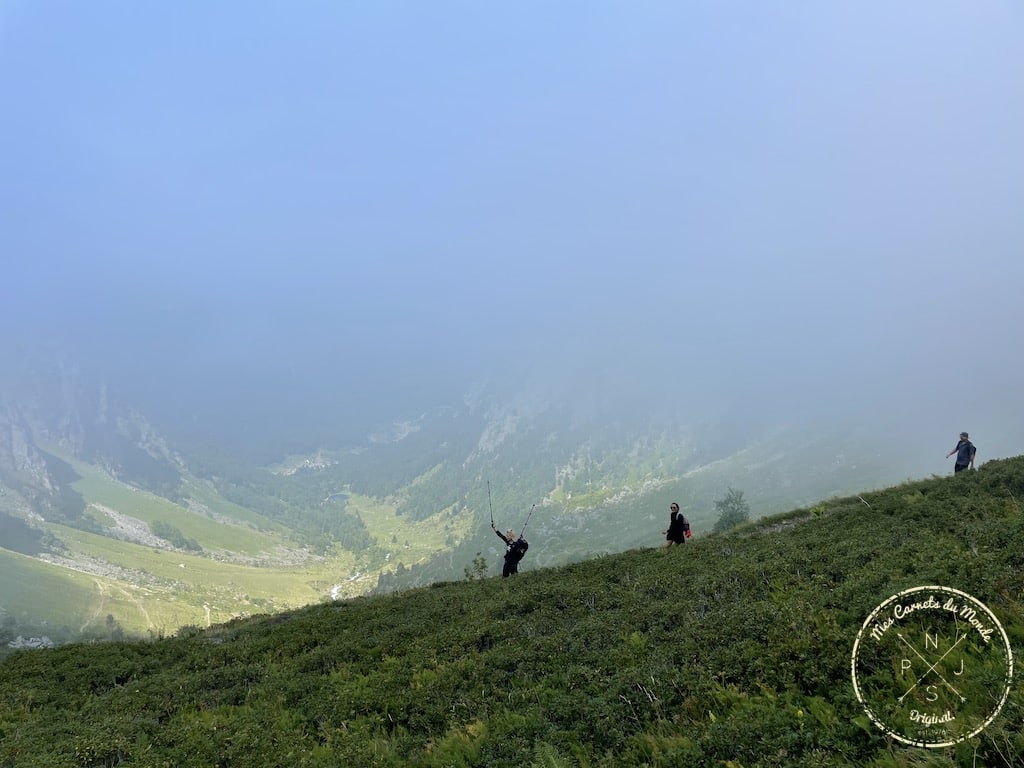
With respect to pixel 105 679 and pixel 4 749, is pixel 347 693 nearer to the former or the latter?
pixel 4 749

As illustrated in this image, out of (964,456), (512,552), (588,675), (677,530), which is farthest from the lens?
(964,456)

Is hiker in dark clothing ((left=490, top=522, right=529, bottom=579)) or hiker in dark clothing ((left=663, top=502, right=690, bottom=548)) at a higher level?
hiker in dark clothing ((left=490, top=522, right=529, bottom=579))

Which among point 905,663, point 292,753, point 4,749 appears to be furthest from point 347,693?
point 905,663

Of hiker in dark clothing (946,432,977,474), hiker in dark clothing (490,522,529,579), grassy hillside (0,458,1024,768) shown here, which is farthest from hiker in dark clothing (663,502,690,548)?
hiker in dark clothing (946,432,977,474)

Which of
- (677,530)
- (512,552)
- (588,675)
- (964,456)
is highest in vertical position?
(512,552)

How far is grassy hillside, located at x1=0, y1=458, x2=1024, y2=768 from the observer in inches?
317

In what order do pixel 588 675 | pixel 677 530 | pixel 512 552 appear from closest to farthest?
pixel 588 675 < pixel 677 530 < pixel 512 552

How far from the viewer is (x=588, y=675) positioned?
36.9 feet

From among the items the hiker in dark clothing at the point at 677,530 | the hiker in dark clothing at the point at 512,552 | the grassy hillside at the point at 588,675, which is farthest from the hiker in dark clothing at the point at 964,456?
the hiker in dark clothing at the point at 512,552

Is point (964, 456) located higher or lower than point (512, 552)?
lower

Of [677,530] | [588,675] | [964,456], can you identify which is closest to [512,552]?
[677,530]

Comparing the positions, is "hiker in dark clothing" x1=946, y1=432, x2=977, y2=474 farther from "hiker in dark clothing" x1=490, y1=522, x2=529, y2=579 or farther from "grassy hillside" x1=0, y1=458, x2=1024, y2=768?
"hiker in dark clothing" x1=490, y1=522, x2=529, y2=579

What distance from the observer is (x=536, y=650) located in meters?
13.5

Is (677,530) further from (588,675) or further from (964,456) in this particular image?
(588,675)
